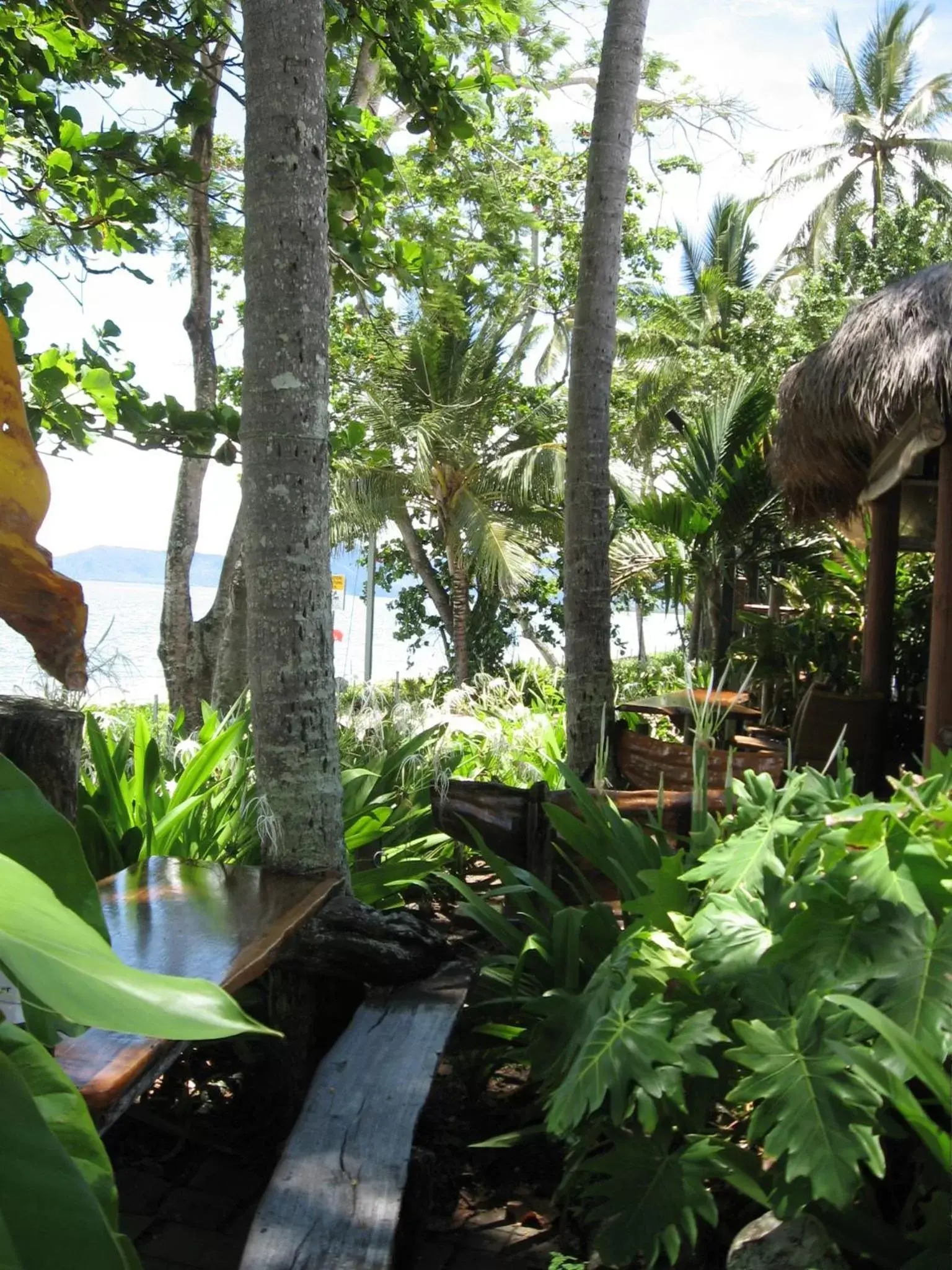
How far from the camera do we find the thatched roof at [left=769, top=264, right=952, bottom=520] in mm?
5531

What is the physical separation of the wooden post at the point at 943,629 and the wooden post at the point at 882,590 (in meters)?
1.20

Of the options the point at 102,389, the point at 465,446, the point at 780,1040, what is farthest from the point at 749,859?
the point at 465,446

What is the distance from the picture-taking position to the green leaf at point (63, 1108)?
511 millimetres

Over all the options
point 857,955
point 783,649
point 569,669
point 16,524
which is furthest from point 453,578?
point 16,524

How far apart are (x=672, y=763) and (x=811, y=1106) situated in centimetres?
299

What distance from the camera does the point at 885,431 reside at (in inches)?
240

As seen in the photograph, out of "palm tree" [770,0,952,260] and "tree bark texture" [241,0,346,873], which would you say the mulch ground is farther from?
"palm tree" [770,0,952,260]

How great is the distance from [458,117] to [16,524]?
4459 millimetres

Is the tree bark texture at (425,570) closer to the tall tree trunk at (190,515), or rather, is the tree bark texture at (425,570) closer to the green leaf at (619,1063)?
the tall tree trunk at (190,515)

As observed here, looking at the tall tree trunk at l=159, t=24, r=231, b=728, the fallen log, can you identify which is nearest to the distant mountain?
the tall tree trunk at l=159, t=24, r=231, b=728

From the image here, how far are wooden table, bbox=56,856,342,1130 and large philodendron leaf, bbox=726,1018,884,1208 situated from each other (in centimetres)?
96

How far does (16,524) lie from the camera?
0.69m

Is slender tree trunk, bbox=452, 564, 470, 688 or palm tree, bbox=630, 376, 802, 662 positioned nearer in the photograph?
palm tree, bbox=630, 376, 802, 662

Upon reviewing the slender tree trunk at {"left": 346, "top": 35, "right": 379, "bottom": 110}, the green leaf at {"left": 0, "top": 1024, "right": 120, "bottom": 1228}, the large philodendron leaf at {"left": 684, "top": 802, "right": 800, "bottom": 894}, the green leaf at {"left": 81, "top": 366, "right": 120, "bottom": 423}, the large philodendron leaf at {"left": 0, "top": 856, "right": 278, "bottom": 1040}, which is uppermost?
the slender tree trunk at {"left": 346, "top": 35, "right": 379, "bottom": 110}
